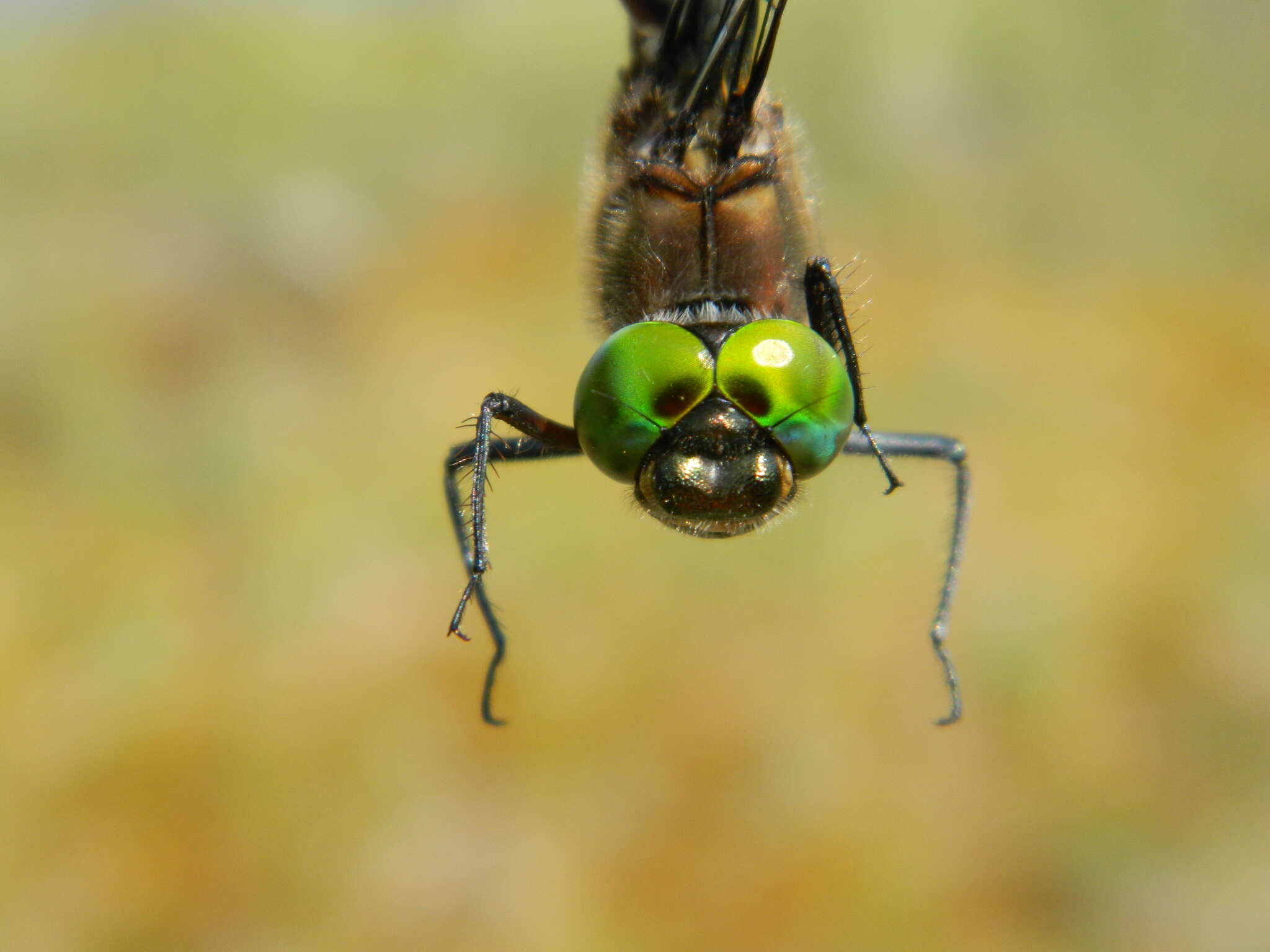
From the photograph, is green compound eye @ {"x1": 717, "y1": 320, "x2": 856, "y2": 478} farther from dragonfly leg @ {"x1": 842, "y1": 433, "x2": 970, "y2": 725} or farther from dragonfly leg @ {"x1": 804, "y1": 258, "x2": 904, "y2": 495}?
dragonfly leg @ {"x1": 842, "y1": 433, "x2": 970, "y2": 725}

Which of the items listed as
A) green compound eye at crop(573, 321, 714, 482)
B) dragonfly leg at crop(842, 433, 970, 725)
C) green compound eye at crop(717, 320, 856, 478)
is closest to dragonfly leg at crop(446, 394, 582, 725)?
green compound eye at crop(573, 321, 714, 482)

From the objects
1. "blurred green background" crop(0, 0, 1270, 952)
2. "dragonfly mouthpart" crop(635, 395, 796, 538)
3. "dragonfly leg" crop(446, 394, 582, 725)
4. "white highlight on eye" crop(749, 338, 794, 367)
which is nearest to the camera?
"dragonfly mouthpart" crop(635, 395, 796, 538)

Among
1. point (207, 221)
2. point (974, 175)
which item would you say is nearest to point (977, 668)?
point (207, 221)

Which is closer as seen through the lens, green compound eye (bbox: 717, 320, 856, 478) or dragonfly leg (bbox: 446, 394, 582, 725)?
green compound eye (bbox: 717, 320, 856, 478)

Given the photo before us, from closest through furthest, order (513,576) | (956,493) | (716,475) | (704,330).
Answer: (716,475) → (704,330) → (956,493) → (513,576)

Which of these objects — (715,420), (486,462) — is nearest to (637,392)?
(715,420)

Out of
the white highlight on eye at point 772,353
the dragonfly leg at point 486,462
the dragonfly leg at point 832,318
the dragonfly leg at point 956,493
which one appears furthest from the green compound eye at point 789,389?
the dragonfly leg at point 956,493

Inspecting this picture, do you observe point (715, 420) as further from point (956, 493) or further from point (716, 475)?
point (956, 493)

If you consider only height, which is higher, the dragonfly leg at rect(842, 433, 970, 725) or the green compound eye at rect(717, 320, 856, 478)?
the green compound eye at rect(717, 320, 856, 478)
